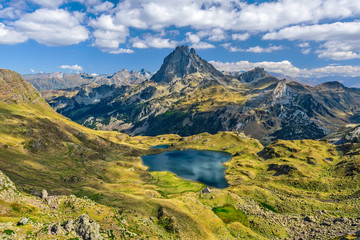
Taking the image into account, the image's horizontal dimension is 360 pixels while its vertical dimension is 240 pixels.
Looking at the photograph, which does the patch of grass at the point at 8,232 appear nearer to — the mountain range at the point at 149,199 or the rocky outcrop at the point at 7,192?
the mountain range at the point at 149,199

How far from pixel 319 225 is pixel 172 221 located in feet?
215

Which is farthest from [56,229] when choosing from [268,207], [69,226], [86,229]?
[268,207]

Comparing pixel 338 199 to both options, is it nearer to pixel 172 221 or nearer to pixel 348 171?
pixel 348 171

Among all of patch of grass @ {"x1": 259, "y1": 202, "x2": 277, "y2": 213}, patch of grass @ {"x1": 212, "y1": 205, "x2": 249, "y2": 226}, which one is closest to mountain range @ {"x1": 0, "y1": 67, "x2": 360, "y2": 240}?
patch of grass @ {"x1": 212, "y1": 205, "x2": 249, "y2": 226}

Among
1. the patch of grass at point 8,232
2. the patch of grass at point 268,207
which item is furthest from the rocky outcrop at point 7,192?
the patch of grass at point 268,207

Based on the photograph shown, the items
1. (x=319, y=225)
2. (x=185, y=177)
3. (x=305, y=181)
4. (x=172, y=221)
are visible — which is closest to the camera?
(x=172, y=221)

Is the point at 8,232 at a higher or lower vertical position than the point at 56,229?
higher

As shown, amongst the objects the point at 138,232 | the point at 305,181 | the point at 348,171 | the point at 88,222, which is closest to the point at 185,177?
the point at 305,181

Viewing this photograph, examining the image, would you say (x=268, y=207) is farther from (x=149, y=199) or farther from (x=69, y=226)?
(x=69, y=226)

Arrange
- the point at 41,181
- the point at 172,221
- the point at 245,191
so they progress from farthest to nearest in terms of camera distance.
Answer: the point at 245,191 < the point at 41,181 < the point at 172,221

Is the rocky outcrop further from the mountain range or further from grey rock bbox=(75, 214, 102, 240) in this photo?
grey rock bbox=(75, 214, 102, 240)

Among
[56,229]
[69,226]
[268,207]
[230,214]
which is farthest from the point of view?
[268,207]

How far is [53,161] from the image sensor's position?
144500mm

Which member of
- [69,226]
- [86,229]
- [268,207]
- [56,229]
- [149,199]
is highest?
[56,229]
